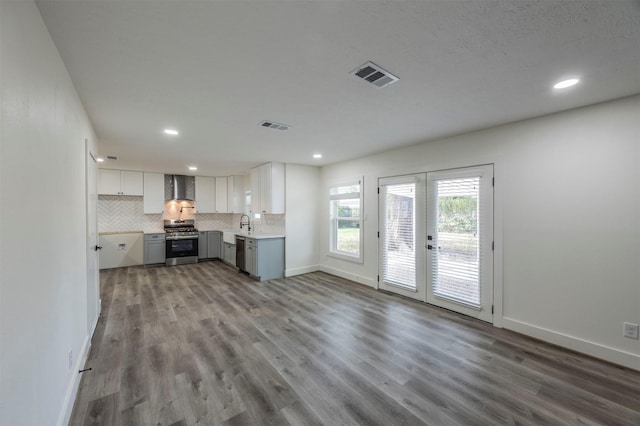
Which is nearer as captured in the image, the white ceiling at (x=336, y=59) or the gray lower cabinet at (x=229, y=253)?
the white ceiling at (x=336, y=59)

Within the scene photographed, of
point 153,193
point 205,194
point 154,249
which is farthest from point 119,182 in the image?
point 205,194

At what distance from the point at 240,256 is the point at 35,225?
5013 mm

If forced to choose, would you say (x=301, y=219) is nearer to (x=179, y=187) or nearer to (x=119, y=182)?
(x=179, y=187)

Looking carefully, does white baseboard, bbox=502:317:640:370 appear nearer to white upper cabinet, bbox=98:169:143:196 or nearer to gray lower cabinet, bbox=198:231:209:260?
gray lower cabinet, bbox=198:231:209:260

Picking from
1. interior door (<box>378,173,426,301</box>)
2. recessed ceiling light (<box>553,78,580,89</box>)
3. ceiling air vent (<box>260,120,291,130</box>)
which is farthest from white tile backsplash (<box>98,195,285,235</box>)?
recessed ceiling light (<box>553,78,580,89</box>)

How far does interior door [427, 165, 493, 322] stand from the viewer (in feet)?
11.2

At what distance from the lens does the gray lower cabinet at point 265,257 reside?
5.57 m

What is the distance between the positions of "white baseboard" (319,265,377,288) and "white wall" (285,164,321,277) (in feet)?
1.09

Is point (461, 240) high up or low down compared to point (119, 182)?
down

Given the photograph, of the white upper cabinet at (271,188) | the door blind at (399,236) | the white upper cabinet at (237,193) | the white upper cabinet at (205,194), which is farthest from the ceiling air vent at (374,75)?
the white upper cabinet at (205,194)

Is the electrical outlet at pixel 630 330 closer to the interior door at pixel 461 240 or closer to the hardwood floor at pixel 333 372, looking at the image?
the hardwood floor at pixel 333 372

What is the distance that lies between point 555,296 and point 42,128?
4.66m

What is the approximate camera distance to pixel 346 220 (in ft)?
18.5

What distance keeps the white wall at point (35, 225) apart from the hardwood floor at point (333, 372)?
2.06ft
